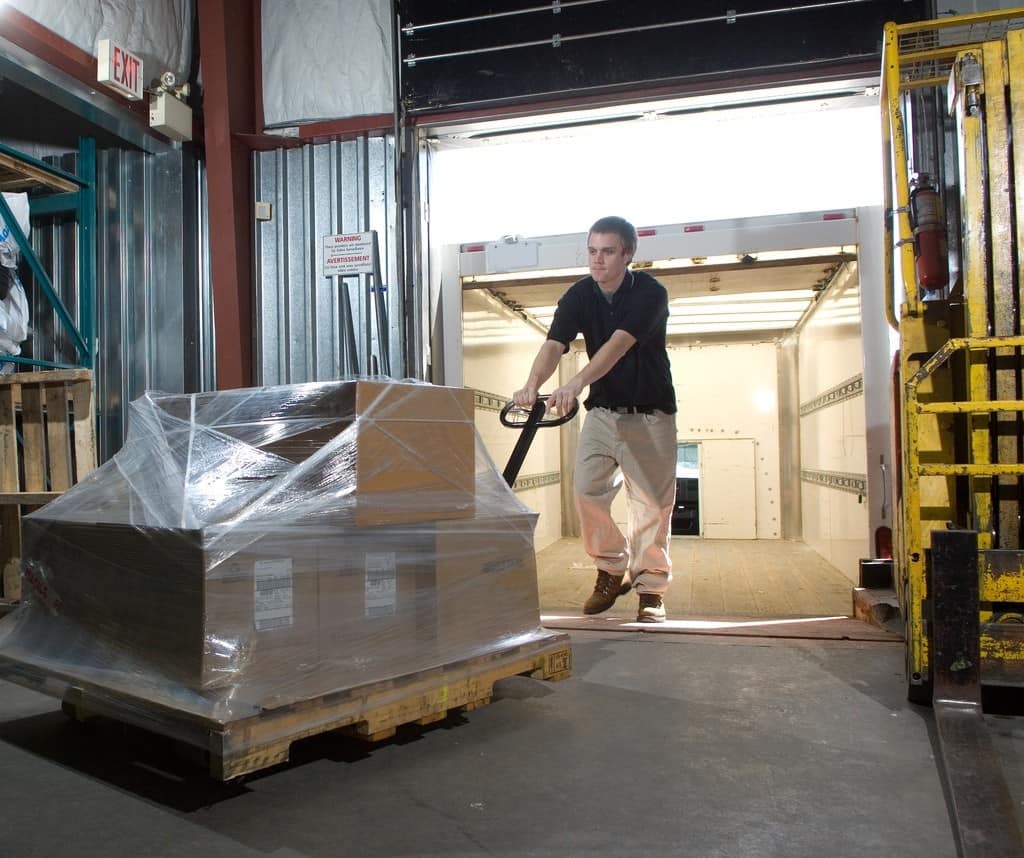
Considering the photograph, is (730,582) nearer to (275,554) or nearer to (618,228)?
(618,228)

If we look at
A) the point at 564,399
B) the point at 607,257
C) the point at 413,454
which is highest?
the point at 607,257

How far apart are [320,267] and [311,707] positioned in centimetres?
392

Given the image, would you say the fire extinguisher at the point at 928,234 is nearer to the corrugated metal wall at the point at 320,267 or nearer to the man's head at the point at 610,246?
the man's head at the point at 610,246

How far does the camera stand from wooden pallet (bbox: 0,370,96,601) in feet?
16.2

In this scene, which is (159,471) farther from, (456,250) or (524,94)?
(524,94)

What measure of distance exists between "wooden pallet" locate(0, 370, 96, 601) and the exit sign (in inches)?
68.9

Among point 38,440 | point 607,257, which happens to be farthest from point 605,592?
point 38,440

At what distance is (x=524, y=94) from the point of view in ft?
17.6

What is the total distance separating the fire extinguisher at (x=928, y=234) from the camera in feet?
11.1

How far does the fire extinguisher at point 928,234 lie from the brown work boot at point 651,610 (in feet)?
6.60

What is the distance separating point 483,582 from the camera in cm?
296

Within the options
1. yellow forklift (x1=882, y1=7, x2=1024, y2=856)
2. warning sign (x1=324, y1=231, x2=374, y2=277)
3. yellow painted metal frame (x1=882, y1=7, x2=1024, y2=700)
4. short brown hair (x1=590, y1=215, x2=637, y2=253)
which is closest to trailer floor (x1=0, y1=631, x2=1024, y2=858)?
yellow forklift (x1=882, y1=7, x2=1024, y2=856)

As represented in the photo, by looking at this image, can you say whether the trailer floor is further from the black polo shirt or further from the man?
the black polo shirt

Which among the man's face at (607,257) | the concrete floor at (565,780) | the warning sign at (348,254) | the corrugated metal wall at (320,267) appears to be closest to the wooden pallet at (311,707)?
the concrete floor at (565,780)
